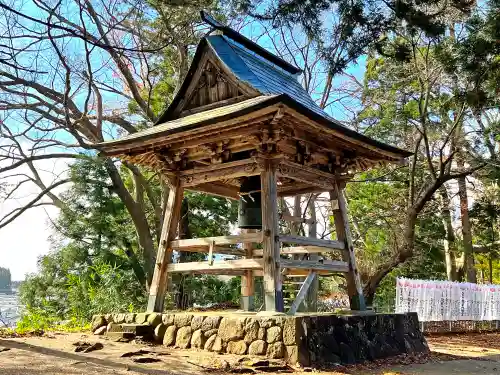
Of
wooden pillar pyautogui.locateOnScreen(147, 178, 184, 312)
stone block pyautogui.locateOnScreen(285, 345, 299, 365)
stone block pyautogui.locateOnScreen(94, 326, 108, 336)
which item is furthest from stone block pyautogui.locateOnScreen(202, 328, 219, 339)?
stone block pyautogui.locateOnScreen(94, 326, 108, 336)

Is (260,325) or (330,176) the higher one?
(330,176)

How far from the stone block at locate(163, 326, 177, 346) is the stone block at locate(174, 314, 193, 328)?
0.08 m

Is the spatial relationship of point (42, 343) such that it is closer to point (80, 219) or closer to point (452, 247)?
point (80, 219)

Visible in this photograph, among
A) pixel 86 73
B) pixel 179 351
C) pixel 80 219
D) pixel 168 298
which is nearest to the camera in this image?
pixel 179 351

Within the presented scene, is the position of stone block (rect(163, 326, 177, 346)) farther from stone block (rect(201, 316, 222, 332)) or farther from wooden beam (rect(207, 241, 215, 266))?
wooden beam (rect(207, 241, 215, 266))

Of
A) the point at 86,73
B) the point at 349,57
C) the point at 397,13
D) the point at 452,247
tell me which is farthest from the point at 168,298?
the point at 452,247

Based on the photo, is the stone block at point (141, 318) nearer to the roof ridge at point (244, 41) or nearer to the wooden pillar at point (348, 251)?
the wooden pillar at point (348, 251)

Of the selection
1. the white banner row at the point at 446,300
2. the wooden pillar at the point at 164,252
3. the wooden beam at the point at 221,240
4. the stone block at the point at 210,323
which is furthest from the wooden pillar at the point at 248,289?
the white banner row at the point at 446,300

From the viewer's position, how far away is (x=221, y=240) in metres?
7.78

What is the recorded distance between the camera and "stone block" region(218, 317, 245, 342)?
684 centimetres

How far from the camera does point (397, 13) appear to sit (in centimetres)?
854

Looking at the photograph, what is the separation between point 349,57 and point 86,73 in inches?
260

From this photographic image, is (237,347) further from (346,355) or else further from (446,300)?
(446,300)

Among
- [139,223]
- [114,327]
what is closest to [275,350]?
[114,327]
